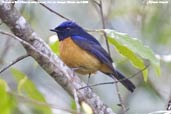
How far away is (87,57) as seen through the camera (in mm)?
3846

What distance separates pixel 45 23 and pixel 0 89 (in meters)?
3.82

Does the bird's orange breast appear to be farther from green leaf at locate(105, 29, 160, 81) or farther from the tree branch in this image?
green leaf at locate(105, 29, 160, 81)

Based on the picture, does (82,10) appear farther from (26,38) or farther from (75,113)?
(75,113)

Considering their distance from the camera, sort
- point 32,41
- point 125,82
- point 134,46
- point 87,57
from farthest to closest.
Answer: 1. point 87,57
2. point 125,82
3. point 32,41
4. point 134,46

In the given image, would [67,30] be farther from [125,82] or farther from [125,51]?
[125,51]

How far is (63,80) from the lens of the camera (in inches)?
104

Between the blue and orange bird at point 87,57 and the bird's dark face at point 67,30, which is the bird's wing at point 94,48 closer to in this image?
the blue and orange bird at point 87,57

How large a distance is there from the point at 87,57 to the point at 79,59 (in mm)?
74

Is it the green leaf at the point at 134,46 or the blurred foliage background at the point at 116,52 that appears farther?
the blurred foliage background at the point at 116,52

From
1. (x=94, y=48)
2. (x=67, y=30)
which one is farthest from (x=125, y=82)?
(x=67, y=30)

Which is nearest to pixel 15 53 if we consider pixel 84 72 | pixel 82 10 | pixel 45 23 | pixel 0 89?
pixel 45 23

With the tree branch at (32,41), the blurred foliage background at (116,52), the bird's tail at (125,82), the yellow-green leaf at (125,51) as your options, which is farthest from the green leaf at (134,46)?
the blurred foliage background at (116,52)

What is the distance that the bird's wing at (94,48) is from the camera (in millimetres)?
3740

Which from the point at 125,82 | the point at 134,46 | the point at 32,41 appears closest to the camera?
the point at 134,46
